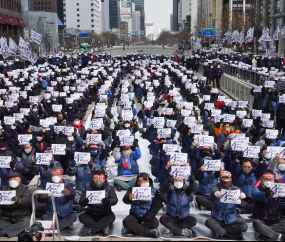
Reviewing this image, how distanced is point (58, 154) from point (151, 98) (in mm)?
6783

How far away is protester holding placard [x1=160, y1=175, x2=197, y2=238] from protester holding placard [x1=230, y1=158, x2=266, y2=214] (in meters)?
1.58

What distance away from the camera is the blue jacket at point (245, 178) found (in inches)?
332

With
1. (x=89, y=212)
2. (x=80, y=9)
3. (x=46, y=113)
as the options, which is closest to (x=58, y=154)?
(x=89, y=212)

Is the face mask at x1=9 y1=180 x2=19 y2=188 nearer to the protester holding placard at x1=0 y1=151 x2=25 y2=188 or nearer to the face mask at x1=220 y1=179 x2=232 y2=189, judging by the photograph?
the protester holding placard at x1=0 y1=151 x2=25 y2=188

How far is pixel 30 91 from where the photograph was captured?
21.7 metres

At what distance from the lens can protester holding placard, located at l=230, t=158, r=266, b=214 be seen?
27.2ft

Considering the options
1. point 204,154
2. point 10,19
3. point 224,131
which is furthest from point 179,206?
point 10,19

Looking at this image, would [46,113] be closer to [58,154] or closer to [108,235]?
[58,154]

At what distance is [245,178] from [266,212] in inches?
55.7

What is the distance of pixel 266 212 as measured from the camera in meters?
7.08

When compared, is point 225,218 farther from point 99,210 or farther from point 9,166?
point 9,166

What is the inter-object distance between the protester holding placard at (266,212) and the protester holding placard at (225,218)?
1.03ft

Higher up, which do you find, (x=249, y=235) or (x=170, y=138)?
(x=170, y=138)

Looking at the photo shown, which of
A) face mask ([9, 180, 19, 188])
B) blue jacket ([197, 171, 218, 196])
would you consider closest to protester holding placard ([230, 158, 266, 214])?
blue jacket ([197, 171, 218, 196])
